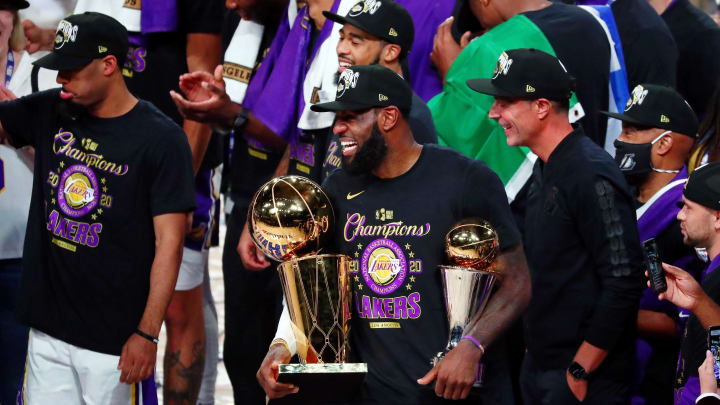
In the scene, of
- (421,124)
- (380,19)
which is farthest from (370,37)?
(421,124)

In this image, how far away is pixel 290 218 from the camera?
3.61m

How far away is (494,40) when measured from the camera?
491 cm

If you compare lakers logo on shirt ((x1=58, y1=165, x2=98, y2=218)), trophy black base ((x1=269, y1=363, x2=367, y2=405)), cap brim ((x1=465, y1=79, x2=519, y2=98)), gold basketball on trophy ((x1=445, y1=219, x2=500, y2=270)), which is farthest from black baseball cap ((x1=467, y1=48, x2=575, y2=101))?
lakers logo on shirt ((x1=58, y1=165, x2=98, y2=218))

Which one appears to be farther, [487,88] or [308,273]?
[487,88]

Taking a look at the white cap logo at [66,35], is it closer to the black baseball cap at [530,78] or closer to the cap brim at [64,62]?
the cap brim at [64,62]

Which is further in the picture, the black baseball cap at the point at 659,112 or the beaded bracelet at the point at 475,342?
the black baseball cap at the point at 659,112

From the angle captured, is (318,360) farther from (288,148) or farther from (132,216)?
(288,148)

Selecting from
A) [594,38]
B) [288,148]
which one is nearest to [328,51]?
[288,148]

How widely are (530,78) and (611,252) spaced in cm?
70

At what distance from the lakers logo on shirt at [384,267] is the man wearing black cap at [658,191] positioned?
1.24 meters

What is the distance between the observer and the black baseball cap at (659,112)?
4535 mm

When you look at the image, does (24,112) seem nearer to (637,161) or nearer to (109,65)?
(109,65)

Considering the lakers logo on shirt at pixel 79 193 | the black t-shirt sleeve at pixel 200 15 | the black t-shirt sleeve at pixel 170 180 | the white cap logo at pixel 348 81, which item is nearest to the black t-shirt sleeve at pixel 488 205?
the white cap logo at pixel 348 81

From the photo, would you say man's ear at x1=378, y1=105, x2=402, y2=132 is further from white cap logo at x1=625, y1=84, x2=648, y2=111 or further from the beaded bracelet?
white cap logo at x1=625, y1=84, x2=648, y2=111
